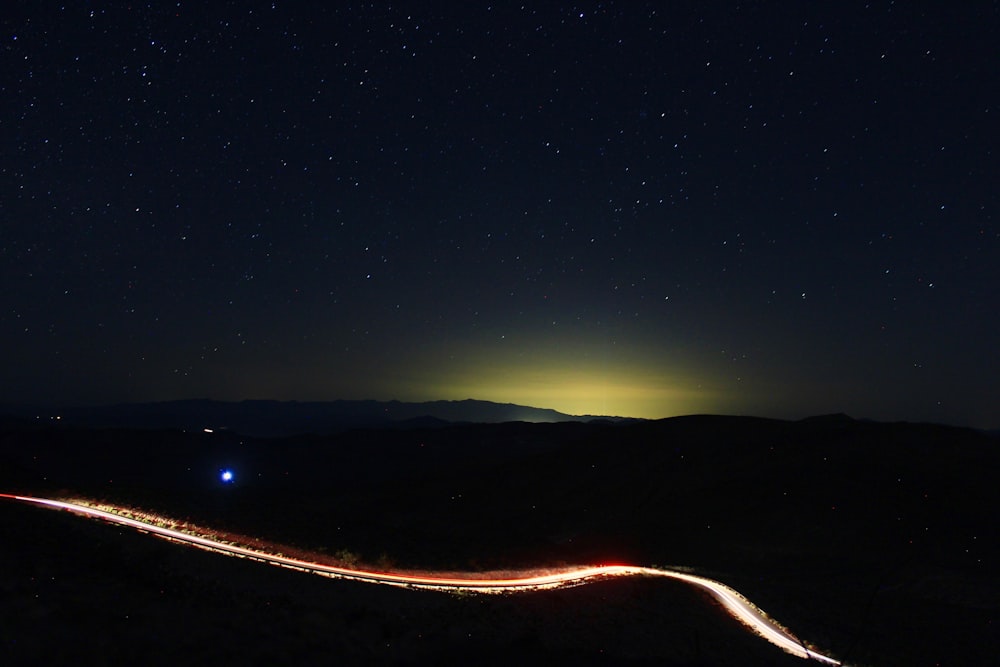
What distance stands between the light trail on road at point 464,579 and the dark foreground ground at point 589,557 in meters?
1.32

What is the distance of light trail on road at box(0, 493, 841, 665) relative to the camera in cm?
2270

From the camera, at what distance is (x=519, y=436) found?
120062 millimetres

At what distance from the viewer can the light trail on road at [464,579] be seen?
2270cm

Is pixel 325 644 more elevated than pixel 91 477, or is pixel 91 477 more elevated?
pixel 325 644

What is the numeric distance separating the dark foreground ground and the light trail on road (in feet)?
4.32

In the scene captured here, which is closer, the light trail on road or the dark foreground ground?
the dark foreground ground

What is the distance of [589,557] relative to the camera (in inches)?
1387

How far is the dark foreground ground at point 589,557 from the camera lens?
45.9 feet

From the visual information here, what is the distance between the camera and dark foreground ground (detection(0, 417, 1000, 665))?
14.0 metres

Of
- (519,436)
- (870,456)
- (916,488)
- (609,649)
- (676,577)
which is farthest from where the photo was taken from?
(519,436)

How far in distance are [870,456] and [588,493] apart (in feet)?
99.0

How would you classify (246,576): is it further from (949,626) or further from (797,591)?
(949,626)

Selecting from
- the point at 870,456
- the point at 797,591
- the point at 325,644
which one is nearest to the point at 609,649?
the point at 325,644

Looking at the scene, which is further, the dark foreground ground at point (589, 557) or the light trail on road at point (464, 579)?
the light trail on road at point (464, 579)
